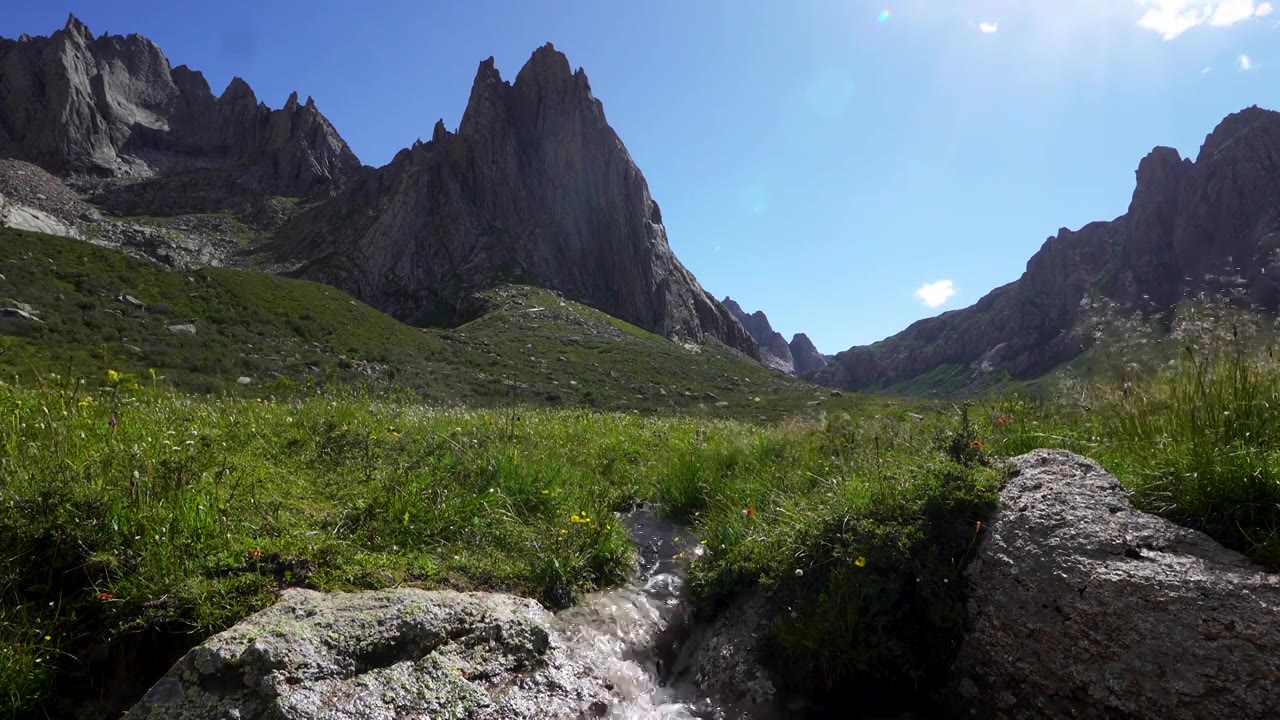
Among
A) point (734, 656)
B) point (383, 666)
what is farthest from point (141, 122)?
point (734, 656)

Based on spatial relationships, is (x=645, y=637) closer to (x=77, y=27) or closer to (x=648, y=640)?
(x=648, y=640)

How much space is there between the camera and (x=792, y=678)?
4184 mm

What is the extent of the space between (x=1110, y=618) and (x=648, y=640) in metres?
3.17

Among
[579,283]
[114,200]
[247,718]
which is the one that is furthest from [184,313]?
[114,200]

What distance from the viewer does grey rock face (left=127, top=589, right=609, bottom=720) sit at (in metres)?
3.07

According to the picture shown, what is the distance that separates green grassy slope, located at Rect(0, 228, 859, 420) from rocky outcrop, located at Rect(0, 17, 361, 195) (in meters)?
120

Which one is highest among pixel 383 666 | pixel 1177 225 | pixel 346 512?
pixel 1177 225

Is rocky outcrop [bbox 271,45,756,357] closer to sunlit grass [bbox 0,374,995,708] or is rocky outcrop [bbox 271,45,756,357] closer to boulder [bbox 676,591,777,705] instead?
sunlit grass [bbox 0,374,995,708]

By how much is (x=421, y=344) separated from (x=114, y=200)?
13349cm

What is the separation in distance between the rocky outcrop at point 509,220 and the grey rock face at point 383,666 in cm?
9670

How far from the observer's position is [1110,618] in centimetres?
348

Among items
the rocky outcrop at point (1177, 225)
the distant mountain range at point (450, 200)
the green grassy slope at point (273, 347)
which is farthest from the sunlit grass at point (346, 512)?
the rocky outcrop at point (1177, 225)

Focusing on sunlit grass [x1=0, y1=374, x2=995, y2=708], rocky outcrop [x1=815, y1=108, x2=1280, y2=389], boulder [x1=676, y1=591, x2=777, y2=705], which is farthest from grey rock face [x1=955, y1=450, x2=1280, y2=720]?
rocky outcrop [x1=815, y1=108, x2=1280, y2=389]

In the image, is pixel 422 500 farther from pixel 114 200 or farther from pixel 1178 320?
pixel 114 200
